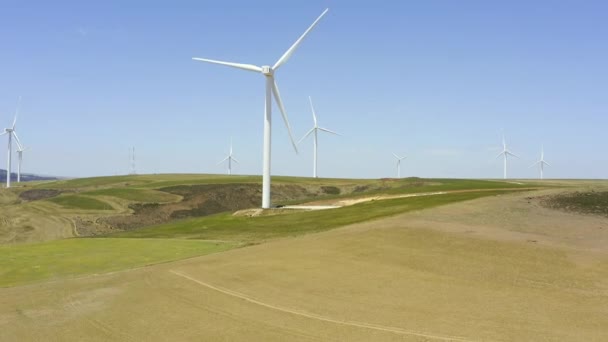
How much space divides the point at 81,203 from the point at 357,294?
265ft

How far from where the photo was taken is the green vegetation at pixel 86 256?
88.4 ft

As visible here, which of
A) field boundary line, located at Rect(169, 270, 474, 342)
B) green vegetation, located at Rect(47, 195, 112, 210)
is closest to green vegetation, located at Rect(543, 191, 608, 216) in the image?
field boundary line, located at Rect(169, 270, 474, 342)

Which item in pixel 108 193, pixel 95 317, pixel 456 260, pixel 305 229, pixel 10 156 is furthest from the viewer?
pixel 10 156

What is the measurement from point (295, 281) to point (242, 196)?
80.6m

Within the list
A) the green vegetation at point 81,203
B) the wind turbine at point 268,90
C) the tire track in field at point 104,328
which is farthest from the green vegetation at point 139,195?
the tire track in field at point 104,328

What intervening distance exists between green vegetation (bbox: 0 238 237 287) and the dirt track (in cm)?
300

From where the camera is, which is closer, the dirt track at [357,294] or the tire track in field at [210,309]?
the tire track in field at [210,309]

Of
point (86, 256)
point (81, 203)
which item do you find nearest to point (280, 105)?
point (86, 256)

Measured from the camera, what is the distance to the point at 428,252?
25453 mm

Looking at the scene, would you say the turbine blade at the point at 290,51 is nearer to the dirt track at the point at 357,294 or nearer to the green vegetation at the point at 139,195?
the dirt track at the point at 357,294

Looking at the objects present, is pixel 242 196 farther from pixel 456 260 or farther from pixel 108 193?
pixel 456 260

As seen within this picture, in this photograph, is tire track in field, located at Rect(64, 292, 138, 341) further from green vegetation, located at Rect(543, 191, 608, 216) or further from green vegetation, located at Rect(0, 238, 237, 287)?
green vegetation, located at Rect(543, 191, 608, 216)

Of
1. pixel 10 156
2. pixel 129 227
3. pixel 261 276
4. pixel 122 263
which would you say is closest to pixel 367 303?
pixel 261 276

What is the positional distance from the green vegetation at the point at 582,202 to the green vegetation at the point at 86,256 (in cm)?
2513
